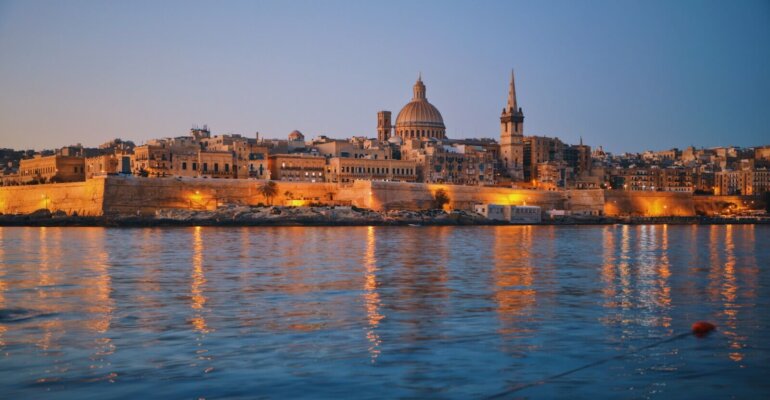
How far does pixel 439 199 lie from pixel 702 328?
48794 mm

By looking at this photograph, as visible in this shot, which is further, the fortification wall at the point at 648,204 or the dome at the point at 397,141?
the dome at the point at 397,141

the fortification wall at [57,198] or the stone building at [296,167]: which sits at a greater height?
the stone building at [296,167]

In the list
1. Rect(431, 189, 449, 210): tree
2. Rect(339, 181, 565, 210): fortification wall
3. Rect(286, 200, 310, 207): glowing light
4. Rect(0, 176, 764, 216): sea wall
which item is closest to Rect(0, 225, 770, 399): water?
Rect(0, 176, 764, 216): sea wall

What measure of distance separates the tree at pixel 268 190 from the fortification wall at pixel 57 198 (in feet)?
34.1

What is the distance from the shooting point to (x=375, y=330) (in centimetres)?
1030

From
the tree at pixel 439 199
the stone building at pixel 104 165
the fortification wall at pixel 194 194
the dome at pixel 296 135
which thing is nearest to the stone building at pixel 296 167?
the fortification wall at pixel 194 194

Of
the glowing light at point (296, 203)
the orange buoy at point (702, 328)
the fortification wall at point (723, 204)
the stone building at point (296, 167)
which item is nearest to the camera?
the orange buoy at point (702, 328)

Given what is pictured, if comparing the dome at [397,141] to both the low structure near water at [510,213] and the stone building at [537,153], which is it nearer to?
the stone building at [537,153]

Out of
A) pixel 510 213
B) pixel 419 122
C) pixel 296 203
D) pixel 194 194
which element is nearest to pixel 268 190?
pixel 296 203

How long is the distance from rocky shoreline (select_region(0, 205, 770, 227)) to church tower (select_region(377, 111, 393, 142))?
3517 cm

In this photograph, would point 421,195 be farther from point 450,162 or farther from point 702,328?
point 702,328

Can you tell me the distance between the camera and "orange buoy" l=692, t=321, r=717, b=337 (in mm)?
10305

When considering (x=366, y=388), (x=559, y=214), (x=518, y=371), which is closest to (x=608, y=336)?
(x=518, y=371)

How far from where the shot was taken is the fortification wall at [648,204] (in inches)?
2657
